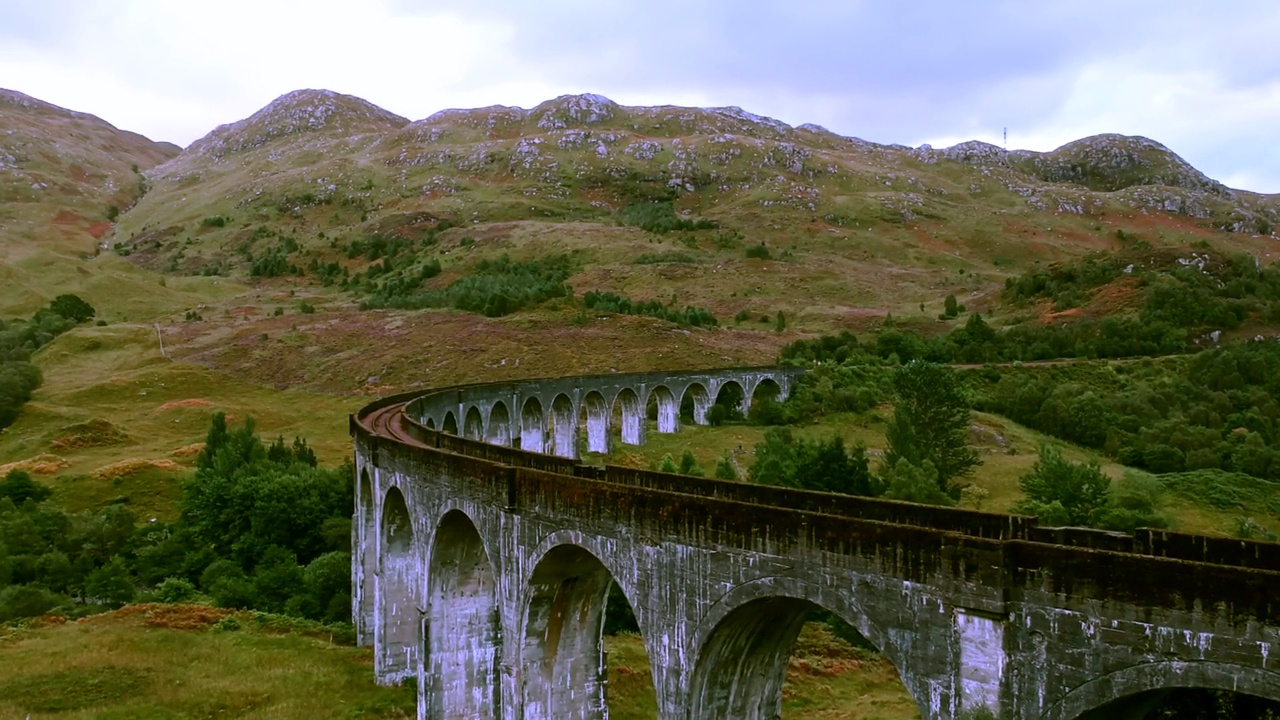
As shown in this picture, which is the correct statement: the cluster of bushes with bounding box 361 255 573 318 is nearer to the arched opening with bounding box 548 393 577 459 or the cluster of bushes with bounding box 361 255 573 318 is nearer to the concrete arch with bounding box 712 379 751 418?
the concrete arch with bounding box 712 379 751 418

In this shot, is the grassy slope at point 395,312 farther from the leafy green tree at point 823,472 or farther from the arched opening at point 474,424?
the arched opening at point 474,424

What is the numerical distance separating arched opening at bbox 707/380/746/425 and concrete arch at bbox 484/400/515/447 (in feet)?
69.9

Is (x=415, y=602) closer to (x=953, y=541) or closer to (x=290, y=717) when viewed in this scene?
(x=290, y=717)

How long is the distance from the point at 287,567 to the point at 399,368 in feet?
135

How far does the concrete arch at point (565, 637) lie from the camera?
17.7m

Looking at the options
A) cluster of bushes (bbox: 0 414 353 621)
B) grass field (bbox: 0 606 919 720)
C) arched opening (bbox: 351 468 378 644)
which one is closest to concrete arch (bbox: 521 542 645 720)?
grass field (bbox: 0 606 919 720)

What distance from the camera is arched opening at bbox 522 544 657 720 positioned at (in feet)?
58.4

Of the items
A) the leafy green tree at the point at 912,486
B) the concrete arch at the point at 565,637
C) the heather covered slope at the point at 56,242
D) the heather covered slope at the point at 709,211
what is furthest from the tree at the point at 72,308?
the concrete arch at the point at 565,637

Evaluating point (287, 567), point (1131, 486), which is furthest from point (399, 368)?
point (1131, 486)

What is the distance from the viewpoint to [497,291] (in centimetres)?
9231

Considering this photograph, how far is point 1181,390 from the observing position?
2611 inches

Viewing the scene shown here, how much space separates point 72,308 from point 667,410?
8456 centimetres

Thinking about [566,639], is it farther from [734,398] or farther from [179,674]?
[734,398]

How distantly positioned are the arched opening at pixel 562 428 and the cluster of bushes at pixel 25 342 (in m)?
46.4
